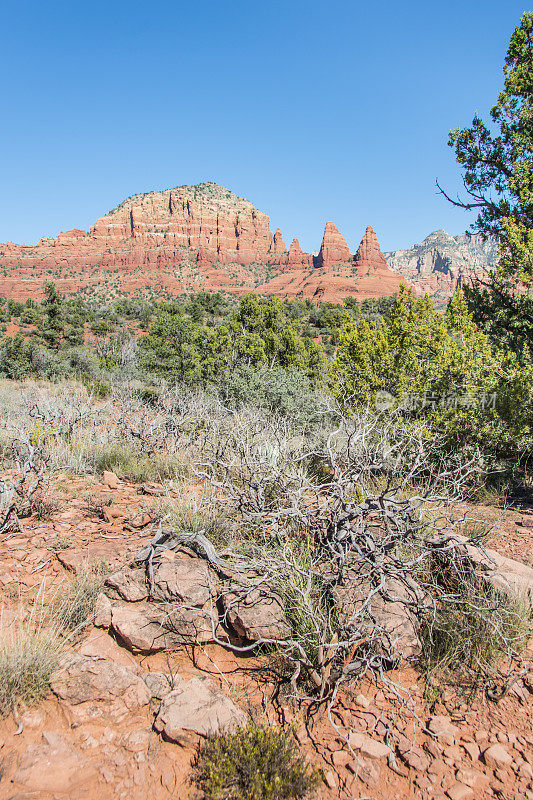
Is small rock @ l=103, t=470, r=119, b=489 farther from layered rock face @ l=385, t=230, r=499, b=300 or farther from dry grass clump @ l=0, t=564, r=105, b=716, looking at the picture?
layered rock face @ l=385, t=230, r=499, b=300

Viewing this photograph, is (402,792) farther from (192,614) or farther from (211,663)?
(192,614)

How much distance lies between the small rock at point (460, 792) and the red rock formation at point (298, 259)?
338ft

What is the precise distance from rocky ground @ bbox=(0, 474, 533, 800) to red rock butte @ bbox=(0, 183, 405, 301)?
6634cm

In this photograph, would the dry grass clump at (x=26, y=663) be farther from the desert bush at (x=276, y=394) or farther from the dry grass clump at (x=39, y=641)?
the desert bush at (x=276, y=394)

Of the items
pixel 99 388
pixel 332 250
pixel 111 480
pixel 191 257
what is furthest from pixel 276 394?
pixel 332 250

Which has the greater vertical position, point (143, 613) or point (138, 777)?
point (143, 613)

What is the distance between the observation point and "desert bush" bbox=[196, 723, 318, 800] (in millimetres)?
1899

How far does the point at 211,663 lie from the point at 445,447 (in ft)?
17.4

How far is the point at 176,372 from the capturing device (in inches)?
546

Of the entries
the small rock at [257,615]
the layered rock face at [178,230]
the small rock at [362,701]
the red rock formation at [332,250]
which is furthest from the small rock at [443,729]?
the layered rock face at [178,230]

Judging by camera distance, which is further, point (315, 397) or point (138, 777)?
point (315, 397)

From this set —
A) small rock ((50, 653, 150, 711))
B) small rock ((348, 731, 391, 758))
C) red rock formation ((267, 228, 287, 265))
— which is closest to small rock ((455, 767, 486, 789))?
small rock ((348, 731, 391, 758))

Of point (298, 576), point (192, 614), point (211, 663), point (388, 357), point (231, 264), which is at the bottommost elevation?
point (211, 663)

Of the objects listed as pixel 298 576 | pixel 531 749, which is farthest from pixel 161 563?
pixel 531 749
